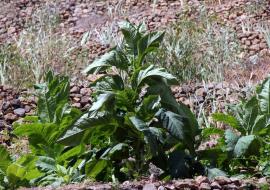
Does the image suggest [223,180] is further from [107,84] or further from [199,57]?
[199,57]

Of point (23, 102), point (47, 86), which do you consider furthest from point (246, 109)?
point (23, 102)

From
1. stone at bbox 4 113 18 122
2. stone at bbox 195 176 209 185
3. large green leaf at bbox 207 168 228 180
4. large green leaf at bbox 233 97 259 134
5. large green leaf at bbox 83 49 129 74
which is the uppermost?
large green leaf at bbox 83 49 129 74

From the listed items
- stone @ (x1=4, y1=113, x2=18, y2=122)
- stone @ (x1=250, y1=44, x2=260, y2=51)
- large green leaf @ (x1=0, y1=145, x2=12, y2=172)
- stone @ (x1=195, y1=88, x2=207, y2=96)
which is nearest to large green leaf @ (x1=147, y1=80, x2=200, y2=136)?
large green leaf @ (x1=0, y1=145, x2=12, y2=172)

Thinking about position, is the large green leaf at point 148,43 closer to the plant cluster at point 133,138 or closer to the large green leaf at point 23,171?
the plant cluster at point 133,138

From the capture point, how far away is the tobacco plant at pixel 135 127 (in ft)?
13.6

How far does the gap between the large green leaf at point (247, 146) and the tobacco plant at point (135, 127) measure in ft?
0.84

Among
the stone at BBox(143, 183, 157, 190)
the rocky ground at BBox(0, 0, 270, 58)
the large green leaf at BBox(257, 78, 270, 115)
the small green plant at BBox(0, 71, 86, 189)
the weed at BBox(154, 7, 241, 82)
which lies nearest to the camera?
the stone at BBox(143, 183, 157, 190)

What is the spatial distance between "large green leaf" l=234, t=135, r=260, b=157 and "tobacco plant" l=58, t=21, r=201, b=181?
0.26 m

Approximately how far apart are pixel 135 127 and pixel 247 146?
0.70m

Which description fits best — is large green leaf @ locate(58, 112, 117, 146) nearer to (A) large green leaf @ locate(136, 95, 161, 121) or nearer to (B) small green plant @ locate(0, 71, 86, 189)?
(B) small green plant @ locate(0, 71, 86, 189)

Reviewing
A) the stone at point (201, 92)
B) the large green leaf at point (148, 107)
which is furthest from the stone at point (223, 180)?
the stone at point (201, 92)

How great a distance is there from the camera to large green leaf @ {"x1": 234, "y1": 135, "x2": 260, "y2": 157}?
169 inches

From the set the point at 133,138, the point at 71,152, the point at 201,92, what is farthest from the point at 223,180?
the point at 201,92

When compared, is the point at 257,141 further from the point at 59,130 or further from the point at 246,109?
the point at 59,130
